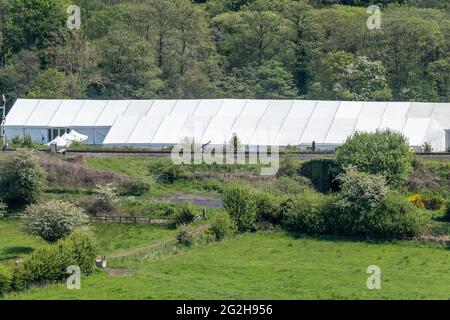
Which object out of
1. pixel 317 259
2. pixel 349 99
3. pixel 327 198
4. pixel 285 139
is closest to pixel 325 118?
pixel 285 139

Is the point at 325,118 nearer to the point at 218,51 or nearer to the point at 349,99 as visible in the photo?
the point at 349,99

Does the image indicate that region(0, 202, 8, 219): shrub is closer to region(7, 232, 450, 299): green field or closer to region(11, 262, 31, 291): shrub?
region(7, 232, 450, 299): green field

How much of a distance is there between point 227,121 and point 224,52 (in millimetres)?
29818

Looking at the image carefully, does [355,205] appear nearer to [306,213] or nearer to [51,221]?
[306,213]

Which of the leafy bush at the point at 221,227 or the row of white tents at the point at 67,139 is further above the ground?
the row of white tents at the point at 67,139

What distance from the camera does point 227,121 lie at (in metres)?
109

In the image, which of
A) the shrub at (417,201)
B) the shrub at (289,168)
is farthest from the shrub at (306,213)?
the shrub at (289,168)

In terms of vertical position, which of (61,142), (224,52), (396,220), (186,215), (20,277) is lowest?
(20,277)

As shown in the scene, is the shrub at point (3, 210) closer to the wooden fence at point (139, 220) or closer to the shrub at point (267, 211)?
the wooden fence at point (139, 220)

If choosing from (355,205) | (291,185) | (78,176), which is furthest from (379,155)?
(78,176)

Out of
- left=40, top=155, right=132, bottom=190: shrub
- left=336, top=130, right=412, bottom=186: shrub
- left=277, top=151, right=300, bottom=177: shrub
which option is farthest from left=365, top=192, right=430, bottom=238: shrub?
left=40, top=155, right=132, bottom=190: shrub

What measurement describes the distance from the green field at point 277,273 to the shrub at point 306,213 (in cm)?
130

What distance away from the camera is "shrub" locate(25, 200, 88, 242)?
83188 millimetres

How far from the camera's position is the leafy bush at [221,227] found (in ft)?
282
